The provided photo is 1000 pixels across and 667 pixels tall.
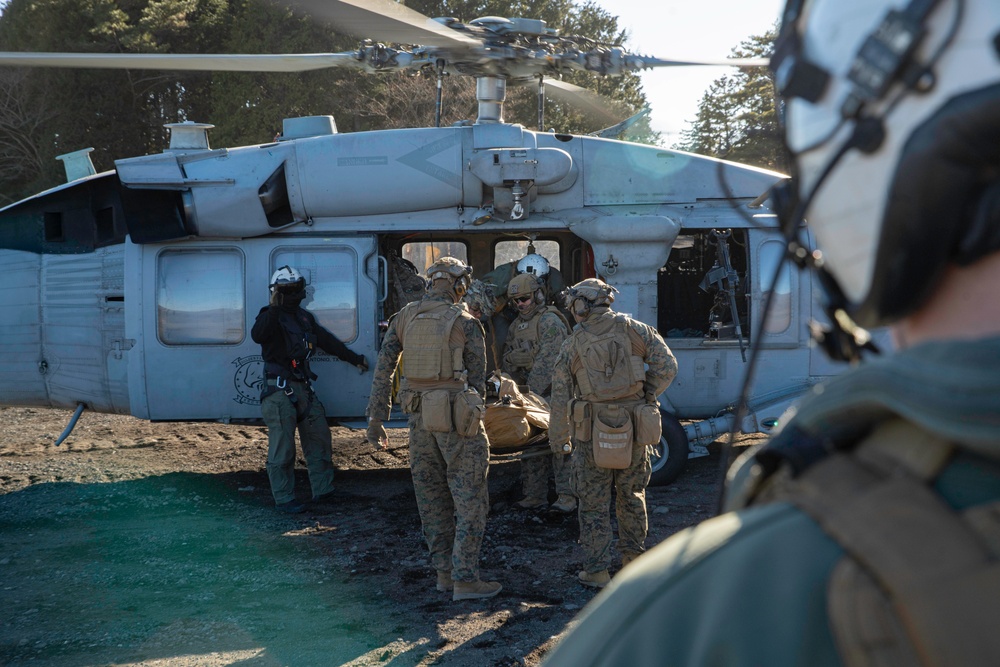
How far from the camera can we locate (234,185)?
722 cm

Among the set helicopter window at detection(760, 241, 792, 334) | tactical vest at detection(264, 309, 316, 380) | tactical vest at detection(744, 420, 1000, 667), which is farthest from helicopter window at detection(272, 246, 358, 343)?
tactical vest at detection(744, 420, 1000, 667)

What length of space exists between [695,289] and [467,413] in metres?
4.53

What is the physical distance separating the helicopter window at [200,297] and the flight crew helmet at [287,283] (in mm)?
557

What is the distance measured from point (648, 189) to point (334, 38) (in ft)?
55.4

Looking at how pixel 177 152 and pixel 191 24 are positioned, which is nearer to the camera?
pixel 177 152

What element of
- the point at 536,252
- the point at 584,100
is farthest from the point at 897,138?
the point at 536,252

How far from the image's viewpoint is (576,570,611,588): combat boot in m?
5.32

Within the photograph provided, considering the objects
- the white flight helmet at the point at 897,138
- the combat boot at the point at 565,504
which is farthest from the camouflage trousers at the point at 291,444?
the white flight helmet at the point at 897,138

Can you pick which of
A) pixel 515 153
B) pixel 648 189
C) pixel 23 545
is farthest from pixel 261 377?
pixel 648 189

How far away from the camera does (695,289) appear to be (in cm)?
905

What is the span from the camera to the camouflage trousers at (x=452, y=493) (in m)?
5.23

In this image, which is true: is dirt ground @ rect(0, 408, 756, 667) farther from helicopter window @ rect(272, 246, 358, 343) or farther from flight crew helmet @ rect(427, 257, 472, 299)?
flight crew helmet @ rect(427, 257, 472, 299)

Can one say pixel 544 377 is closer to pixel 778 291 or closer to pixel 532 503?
pixel 532 503

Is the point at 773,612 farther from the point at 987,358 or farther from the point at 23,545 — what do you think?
the point at 23,545
